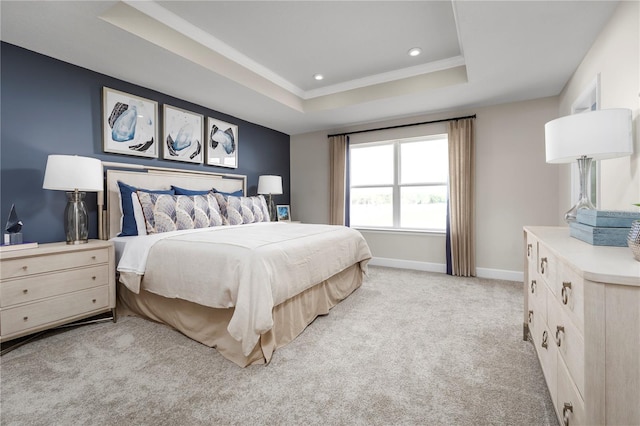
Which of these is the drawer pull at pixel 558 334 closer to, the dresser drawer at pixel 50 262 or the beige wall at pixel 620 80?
the beige wall at pixel 620 80

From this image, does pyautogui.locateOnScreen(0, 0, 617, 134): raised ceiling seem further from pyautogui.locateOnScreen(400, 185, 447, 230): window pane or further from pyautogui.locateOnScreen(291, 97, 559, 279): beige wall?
pyautogui.locateOnScreen(400, 185, 447, 230): window pane

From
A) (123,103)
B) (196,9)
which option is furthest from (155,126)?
(196,9)

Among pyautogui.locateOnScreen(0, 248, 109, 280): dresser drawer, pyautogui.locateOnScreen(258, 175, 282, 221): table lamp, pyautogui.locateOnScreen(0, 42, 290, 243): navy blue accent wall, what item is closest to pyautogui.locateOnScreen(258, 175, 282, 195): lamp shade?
pyautogui.locateOnScreen(258, 175, 282, 221): table lamp

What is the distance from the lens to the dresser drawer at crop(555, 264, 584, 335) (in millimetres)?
891

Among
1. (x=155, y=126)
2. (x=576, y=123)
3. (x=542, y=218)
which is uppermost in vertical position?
(x=155, y=126)

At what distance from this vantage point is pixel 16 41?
2.29 meters

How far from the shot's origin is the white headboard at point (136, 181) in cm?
286

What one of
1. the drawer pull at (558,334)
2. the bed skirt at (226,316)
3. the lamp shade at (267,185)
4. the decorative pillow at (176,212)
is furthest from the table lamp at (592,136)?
the lamp shade at (267,185)

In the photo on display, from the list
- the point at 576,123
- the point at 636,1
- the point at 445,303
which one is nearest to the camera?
the point at 576,123

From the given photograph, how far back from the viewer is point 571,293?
3.22 ft

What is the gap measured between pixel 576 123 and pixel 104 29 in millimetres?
3188

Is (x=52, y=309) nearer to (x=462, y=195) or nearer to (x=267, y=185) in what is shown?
(x=267, y=185)

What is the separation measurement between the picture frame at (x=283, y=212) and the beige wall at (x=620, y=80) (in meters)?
4.00

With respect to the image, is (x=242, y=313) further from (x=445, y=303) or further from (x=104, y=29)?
(x=104, y=29)
